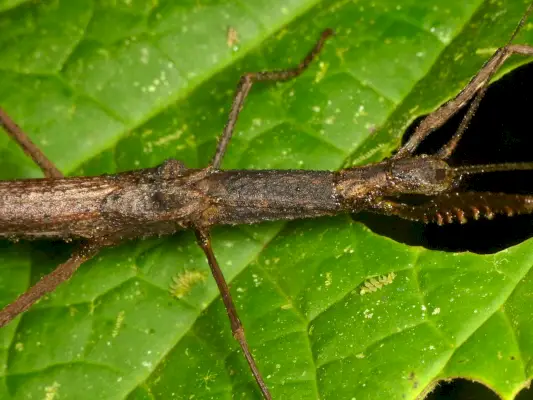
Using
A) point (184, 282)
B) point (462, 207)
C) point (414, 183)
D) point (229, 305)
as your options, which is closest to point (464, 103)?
point (414, 183)

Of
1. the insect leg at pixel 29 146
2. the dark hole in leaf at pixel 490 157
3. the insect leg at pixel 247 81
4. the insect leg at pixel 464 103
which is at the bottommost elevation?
the dark hole in leaf at pixel 490 157

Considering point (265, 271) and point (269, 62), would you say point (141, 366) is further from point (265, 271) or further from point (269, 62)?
point (269, 62)

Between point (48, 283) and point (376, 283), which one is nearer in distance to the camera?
point (376, 283)

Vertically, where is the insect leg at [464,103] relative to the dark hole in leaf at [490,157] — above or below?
above

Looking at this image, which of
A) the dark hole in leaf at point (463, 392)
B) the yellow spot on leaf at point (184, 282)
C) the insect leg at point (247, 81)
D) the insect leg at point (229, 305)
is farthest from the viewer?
the insect leg at point (247, 81)

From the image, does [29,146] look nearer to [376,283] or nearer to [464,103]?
[376,283]

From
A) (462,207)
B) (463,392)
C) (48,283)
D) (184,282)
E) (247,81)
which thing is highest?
(247,81)

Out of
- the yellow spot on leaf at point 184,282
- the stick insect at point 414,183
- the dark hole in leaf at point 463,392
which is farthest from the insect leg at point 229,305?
the dark hole in leaf at point 463,392

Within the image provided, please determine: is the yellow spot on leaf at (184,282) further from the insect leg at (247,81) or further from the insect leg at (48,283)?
the insect leg at (247,81)
